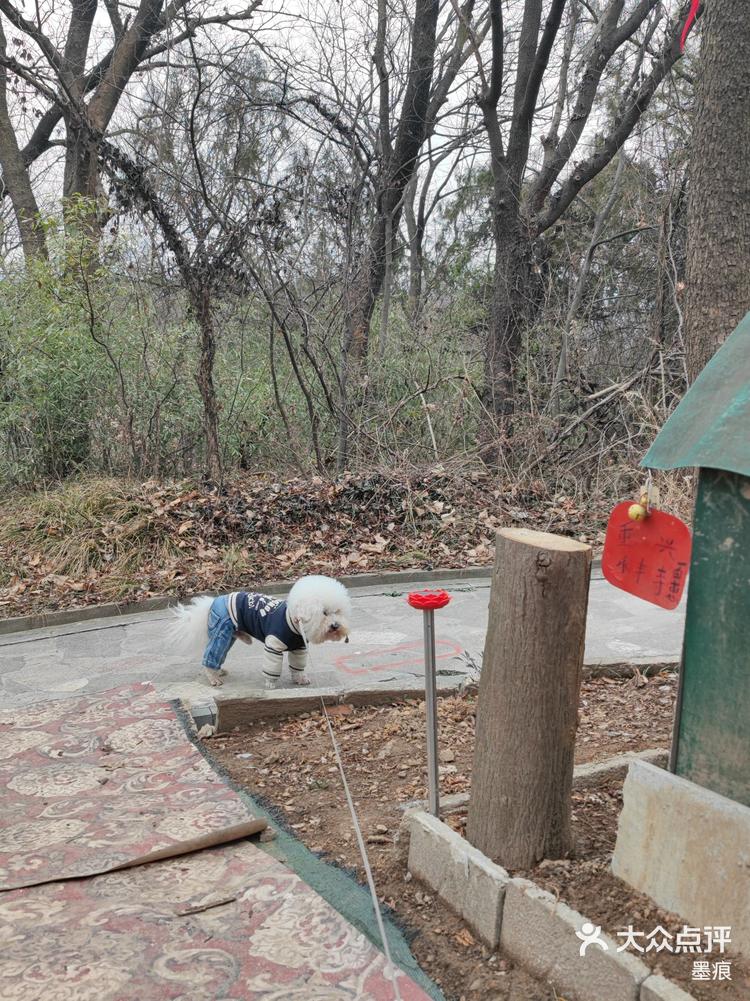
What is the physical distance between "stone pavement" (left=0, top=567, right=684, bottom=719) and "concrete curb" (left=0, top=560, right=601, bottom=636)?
0.35ft

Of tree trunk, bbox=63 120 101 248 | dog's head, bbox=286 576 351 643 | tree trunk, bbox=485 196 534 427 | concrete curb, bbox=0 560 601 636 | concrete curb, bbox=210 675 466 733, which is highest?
tree trunk, bbox=63 120 101 248

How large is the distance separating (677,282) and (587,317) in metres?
2.40

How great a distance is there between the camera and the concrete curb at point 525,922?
2.12 m

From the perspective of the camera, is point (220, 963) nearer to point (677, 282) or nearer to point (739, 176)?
point (739, 176)

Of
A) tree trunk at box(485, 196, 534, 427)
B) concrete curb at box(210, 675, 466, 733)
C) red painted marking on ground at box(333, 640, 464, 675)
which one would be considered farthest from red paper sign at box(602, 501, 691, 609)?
tree trunk at box(485, 196, 534, 427)

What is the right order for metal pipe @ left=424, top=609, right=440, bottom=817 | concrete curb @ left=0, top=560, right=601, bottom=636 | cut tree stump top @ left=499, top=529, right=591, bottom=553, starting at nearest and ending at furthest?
1. cut tree stump top @ left=499, top=529, right=591, bottom=553
2. metal pipe @ left=424, top=609, right=440, bottom=817
3. concrete curb @ left=0, top=560, right=601, bottom=636

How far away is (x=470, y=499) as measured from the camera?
371 inches

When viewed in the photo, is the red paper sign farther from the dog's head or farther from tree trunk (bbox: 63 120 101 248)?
tree trunk (bbox: 63 120 101 248)

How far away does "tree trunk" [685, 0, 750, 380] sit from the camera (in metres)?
7.06

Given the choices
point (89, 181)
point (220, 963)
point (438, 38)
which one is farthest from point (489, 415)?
point (220, 963)

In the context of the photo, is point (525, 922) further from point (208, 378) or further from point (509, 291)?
point (509, 291)

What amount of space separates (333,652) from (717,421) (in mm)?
4000

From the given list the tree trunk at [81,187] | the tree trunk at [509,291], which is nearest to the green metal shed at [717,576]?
the tree trunk at [81,187]

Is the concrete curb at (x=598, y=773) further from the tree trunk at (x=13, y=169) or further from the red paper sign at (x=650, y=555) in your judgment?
the tree trunk at (x=13, y=169)
